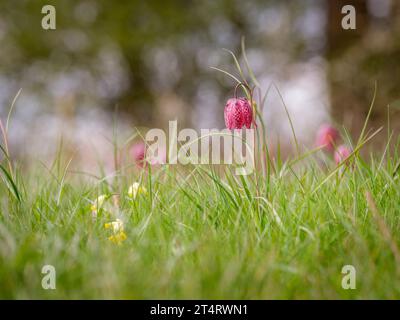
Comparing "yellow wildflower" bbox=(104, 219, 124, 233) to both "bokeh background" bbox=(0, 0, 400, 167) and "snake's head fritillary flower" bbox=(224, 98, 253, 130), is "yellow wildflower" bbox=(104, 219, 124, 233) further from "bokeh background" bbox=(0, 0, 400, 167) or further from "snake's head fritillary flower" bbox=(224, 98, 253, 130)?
"bokeh background" bbox=(0, 0, 400, 167)

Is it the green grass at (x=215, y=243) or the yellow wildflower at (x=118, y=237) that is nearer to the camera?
the green grass at (x=215, y=243)

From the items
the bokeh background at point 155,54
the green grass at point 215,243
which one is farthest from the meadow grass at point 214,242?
the bokeh background at point 155,54

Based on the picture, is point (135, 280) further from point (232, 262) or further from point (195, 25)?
point (195, 25)

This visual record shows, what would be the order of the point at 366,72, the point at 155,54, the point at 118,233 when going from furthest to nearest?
1. the point at 155,54
2. the point at 366,72
3. the point at 118,233

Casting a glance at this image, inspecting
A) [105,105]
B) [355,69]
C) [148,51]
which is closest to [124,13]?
[148,51]

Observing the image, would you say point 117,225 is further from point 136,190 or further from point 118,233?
point 136,190

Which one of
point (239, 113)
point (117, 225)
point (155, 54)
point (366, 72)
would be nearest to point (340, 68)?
point (366, 72)

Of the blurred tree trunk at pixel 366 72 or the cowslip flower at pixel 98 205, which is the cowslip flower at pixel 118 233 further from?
the blurred tree trunk at pixel 366 72
